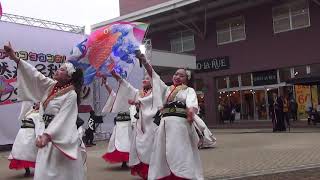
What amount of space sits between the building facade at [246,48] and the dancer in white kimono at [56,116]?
1919 cm

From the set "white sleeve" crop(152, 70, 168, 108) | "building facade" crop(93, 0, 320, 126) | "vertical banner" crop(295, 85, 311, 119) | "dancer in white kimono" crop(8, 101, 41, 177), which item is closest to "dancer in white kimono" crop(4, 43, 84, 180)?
"white sleeve" crop(152, 70, 168, 108)

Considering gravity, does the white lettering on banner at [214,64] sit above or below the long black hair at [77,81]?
above

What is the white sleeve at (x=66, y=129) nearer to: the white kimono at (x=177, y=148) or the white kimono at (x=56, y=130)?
the white kimono at (x=56, y=130)

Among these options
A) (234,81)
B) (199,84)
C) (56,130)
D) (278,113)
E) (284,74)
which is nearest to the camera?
(56,130)

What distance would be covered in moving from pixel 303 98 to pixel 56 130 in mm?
21370

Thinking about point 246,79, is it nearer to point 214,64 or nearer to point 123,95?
point 214,64

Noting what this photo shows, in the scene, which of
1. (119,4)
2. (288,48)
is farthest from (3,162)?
(119,4)

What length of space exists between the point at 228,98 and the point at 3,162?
688 inches

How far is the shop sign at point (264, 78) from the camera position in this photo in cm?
Answer: 2542

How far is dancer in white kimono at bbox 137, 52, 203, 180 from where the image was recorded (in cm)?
616

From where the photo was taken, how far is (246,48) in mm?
26375

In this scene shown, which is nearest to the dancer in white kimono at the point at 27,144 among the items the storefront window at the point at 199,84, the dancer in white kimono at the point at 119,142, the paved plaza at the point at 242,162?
the paved plaza at the point at 242,162

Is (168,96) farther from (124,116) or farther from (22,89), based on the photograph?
(124,116)

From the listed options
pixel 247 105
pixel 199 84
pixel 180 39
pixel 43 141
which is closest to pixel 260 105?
pixel 247 105
